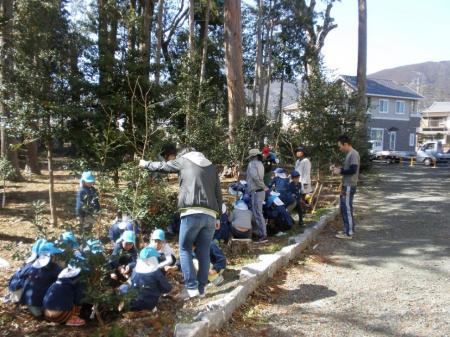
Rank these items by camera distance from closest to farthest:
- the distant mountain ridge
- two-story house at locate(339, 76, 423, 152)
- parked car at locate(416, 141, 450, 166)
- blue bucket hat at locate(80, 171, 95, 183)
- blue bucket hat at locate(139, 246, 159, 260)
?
blue bucket hat at locate(139, 246, 159, 260), blue bucket hat at locate(80, 171, 95, 183), parked car at locate(416, 141, 450, 166), two-story house at locate(339, 76, 423, 152), the distant mountain ridge

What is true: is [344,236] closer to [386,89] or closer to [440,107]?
[386,89]

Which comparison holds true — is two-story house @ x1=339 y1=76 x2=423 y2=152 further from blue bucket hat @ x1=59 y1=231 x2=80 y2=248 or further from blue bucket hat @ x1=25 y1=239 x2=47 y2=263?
blue bucket hat @ x1=59 y1=231 x2=80 y2=248

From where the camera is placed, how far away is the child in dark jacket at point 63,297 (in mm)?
4027

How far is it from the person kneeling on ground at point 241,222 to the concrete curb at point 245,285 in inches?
28.6

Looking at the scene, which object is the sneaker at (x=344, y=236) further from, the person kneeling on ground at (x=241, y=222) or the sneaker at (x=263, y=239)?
the person kneeling on ground at (x=241, y=222)

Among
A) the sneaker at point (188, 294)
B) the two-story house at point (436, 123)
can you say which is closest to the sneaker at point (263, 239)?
the sneaker at point (188, 294)

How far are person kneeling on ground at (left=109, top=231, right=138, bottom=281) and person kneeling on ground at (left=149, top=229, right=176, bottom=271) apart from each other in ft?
0.84

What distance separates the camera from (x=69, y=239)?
152 inches

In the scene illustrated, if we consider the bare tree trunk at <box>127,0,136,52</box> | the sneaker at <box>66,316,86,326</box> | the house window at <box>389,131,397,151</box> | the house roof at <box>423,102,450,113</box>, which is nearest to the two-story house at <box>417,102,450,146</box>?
the house roof at <box>423,102,450,113</box>

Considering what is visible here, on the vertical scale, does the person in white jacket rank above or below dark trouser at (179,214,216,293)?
above

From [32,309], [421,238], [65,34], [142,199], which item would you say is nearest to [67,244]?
[32,309]

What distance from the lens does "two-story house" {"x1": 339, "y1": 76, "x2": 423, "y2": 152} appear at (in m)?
42.3

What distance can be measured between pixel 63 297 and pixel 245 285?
1964mm

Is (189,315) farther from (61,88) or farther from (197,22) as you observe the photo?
(197,22)
